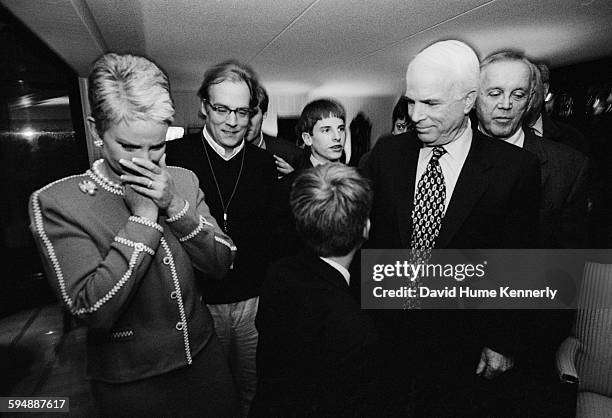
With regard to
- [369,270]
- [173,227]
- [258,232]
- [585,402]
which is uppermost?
[173,227]

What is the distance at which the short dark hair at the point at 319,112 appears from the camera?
2.39 meters

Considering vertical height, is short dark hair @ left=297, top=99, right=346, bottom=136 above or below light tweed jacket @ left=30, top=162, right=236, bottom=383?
above

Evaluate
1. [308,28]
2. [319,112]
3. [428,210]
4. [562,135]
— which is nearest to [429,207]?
[428,210]

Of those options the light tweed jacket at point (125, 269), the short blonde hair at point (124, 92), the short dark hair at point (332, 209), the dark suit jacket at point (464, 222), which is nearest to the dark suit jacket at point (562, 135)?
the dark suit jacket at point (464, 222)

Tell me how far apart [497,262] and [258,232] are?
1.03 m

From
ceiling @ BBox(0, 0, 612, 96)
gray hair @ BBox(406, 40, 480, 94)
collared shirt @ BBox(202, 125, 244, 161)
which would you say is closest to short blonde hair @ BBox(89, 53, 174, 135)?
collared shirt @ BBox(202, 125, 244, 161)

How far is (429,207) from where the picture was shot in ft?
4.77

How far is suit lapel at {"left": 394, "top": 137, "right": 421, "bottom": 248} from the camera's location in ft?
4.80

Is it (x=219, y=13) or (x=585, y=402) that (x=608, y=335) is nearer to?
(x=585, y=402)

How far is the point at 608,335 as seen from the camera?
1870 millimetres

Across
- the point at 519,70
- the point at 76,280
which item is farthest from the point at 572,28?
the point at 76,280

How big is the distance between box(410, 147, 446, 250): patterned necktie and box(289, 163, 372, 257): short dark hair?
0.88 feet

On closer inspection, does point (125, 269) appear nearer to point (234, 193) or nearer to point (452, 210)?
point (234, 193)

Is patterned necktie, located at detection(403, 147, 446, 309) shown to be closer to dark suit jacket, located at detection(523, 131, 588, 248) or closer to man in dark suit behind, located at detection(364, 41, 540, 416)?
man in dark suit behind, located at detection(364, 41, 540, 416)
